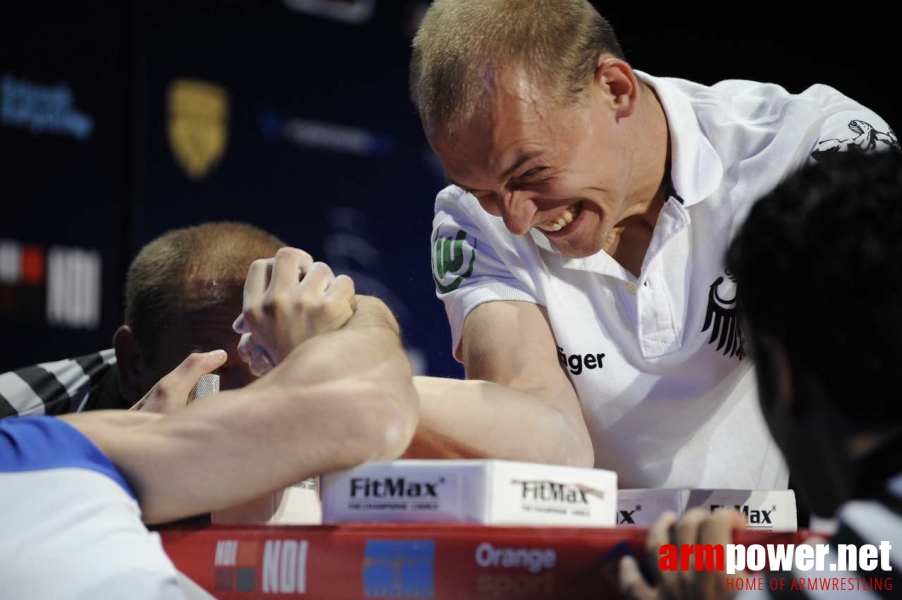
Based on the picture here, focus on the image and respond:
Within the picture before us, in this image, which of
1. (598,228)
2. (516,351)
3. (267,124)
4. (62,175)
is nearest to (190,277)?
(516,351)

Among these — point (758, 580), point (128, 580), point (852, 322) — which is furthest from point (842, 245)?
point (128, 580)

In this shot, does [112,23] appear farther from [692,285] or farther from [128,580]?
[128,580]

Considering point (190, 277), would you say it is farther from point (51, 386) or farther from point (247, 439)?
point (247, 439)

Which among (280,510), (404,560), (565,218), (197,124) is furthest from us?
(197,124)

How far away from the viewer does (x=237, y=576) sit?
42.5 inches

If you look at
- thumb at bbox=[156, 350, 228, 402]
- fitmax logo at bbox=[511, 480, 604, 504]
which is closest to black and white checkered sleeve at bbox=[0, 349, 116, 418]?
thumb at bbox=[156, 350, 228, 402]

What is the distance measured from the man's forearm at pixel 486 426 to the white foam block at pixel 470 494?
0.37 metres

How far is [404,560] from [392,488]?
120mm

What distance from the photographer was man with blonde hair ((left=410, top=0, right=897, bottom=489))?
1.61m

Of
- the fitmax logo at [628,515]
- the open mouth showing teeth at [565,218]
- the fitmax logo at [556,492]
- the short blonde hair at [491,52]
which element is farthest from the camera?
the open mouth showing teeth at [565,218]

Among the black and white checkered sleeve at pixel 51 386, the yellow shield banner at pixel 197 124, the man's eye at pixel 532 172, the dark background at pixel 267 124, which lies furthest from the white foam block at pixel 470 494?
the yellow shield banner at pixel 197 124

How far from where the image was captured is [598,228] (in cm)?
172

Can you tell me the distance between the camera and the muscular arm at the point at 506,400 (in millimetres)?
1521

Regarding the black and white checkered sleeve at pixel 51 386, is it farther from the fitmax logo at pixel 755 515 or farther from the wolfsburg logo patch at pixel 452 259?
the fitmax logo at pixel 755 515
